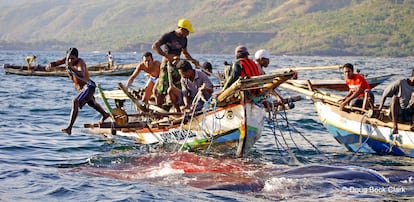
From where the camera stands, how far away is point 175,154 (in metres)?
14.0

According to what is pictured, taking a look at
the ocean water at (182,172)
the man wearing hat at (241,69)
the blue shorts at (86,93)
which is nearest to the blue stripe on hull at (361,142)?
the ocean water at (182,172)

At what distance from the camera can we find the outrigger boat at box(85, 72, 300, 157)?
41.2 feet

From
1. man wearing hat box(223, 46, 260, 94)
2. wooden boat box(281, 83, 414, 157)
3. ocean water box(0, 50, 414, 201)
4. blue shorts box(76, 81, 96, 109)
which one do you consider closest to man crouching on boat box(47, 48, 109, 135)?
blue shorts box(76, 81, 96, 109)

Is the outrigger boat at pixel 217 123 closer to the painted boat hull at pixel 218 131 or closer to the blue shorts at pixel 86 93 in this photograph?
the painted boat hull at pixel 218 131

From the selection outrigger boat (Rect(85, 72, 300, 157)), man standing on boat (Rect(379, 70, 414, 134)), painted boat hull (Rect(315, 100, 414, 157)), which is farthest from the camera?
painted boat hull (Rect(315, 100, 414, 157))

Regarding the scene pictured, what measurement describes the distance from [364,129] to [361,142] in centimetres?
40

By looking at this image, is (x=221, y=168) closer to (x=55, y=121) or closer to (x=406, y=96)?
(x=406, y=96)

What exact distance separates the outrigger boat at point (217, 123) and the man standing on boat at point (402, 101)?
9.06 feet

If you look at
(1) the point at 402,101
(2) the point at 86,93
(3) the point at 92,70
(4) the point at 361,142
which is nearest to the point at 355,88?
(4) the point at 361,142

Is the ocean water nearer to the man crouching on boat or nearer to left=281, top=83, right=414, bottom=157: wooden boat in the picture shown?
left=281, top=83, right=414, bottom=157: wooden boat

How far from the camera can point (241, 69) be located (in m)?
13.0

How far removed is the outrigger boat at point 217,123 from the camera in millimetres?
12547

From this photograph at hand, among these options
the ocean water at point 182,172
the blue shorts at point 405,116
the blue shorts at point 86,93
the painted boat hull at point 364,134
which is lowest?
the ocean water at point 182,172

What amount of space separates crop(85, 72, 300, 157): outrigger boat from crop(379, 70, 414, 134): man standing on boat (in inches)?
109
